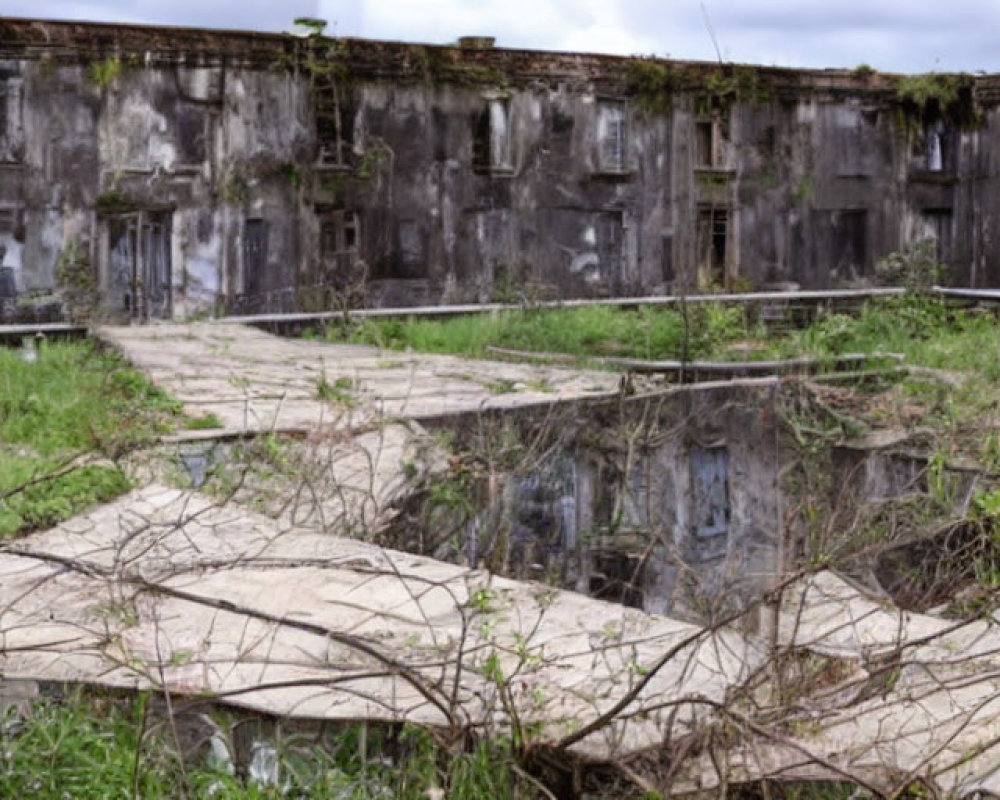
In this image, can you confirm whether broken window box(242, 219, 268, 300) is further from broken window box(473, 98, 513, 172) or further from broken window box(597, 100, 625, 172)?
broken window box(597, 100, 625, 172)

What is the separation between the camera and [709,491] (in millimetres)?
12672

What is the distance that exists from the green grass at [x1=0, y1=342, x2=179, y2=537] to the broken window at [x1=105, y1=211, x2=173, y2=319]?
1002 cm

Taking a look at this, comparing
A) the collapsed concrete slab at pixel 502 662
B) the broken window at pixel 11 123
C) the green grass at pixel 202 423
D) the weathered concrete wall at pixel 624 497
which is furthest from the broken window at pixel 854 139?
the collapsed concrete slab at pixel 502 662

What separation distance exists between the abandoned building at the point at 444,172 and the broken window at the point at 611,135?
37 millimetres

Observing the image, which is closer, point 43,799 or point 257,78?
point 43,799

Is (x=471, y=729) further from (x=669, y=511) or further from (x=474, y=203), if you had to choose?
(x=474, y=203)

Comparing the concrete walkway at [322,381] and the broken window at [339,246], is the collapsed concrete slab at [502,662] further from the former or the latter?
the broken window at [339,246]

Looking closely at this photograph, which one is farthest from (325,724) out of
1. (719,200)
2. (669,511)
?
(719,200)

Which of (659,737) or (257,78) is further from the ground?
(257,78)

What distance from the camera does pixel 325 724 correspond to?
16.6ft

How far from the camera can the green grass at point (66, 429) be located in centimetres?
784

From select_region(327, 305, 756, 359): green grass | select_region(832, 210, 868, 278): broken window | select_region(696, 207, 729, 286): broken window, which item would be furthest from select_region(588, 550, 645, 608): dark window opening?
select_region(832, 210, 868, 278): broken window

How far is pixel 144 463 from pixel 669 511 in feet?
15.7

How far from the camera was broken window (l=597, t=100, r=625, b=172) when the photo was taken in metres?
27.1
